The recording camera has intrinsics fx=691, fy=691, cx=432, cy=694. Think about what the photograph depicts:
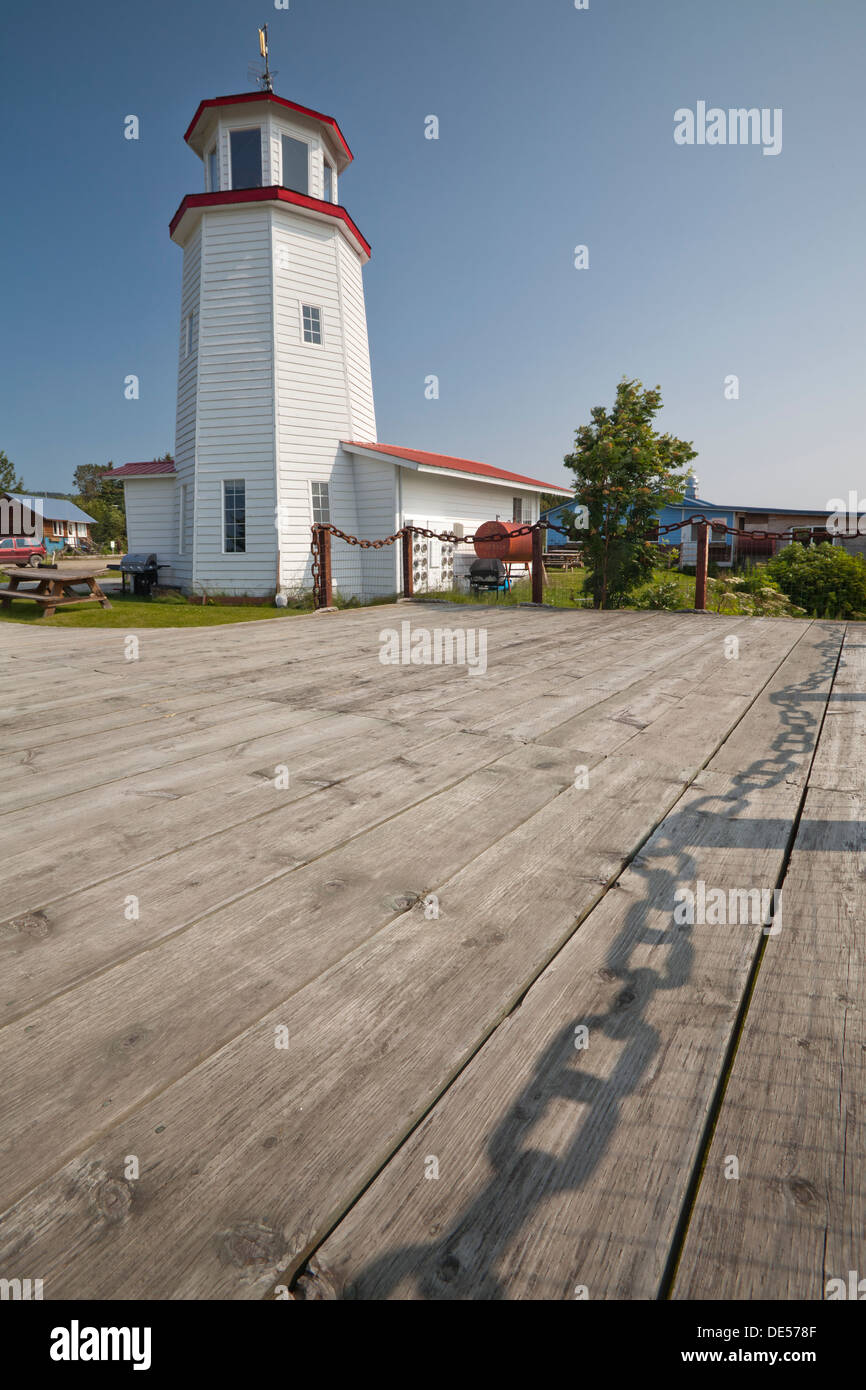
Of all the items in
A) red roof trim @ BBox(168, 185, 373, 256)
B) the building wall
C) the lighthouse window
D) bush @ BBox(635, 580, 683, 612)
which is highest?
the lighthouse window

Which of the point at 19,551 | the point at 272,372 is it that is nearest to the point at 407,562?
the point at 272,372

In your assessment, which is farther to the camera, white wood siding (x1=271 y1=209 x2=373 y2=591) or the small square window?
the small square window

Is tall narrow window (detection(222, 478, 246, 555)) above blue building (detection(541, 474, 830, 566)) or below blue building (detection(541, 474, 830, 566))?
below

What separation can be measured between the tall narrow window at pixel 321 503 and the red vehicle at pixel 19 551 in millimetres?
24588

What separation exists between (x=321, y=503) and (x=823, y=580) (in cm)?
1118

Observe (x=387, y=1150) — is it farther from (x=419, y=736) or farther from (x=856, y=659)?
(x=856, y=659)

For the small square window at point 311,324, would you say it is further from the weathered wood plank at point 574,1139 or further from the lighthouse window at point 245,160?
the weathered wood plank at point 574,1139

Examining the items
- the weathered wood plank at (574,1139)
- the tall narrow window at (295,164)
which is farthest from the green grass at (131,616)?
the tall narrow window at (295,164)

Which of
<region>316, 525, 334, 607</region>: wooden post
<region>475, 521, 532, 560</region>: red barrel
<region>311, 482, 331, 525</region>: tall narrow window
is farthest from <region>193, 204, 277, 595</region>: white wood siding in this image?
<region>475, 521, 532, 560</region>: red barrel

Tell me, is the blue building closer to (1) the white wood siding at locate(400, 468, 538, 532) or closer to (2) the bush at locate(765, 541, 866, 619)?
(1) the white wood siding at locate(400, 468, 538, 532)

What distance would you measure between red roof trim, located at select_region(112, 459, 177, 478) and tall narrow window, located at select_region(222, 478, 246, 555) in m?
2.64

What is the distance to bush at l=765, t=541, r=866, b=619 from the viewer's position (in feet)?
46.1
